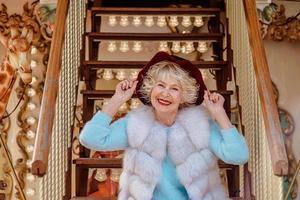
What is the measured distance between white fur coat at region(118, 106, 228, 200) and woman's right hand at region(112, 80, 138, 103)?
10 centimetres

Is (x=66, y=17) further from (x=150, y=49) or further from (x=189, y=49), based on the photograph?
(x=150, y=49)

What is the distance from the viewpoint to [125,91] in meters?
2.83

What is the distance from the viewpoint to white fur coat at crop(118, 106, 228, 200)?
2664 millimetres

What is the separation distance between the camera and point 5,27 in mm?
5309

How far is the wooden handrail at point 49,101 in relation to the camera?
9.00 feet

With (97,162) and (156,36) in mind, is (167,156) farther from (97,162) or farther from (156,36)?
(156,36)

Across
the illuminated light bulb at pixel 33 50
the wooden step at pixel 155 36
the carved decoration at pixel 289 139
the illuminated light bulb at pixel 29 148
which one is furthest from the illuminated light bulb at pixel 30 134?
the carved decoration at pixel 289 139

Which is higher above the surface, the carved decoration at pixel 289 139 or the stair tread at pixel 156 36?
the stair tread at pixel 156 36

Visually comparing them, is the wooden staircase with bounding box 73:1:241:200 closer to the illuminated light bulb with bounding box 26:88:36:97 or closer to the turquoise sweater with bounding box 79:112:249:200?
the turquoise sweater with bounding box 79:112:249:200

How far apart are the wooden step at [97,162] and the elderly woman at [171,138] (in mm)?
812

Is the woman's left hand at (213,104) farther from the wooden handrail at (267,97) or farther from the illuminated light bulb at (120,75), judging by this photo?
the illuminated light bulb at (120,75)

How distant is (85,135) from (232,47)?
5.28 feet

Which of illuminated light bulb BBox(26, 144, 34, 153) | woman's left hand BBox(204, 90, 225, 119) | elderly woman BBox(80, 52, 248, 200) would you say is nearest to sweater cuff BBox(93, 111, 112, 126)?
elderly woman BBox(80, 52, 248, 200)

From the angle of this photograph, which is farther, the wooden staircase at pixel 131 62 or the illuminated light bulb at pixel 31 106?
the illuminated light bulb at pixel 31 106
